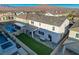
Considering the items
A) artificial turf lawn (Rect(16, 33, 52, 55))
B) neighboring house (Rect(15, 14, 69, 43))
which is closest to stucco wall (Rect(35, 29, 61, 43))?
neighboring house (Rect(15, 14, 69, 43))

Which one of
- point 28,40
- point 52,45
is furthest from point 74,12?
point 28,40

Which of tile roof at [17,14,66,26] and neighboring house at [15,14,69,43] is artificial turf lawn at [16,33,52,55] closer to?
neighboring house at [15,14,69,43]

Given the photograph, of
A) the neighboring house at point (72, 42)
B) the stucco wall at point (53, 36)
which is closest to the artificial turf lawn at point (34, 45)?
the stucco wall at point (53, 36)

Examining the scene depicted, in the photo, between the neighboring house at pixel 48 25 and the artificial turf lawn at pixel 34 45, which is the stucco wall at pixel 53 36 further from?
the artificial turf lawn at pixel 34 45

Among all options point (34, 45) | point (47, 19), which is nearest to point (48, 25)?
point (47, 19)

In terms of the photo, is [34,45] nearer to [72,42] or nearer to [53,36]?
[53,36]
